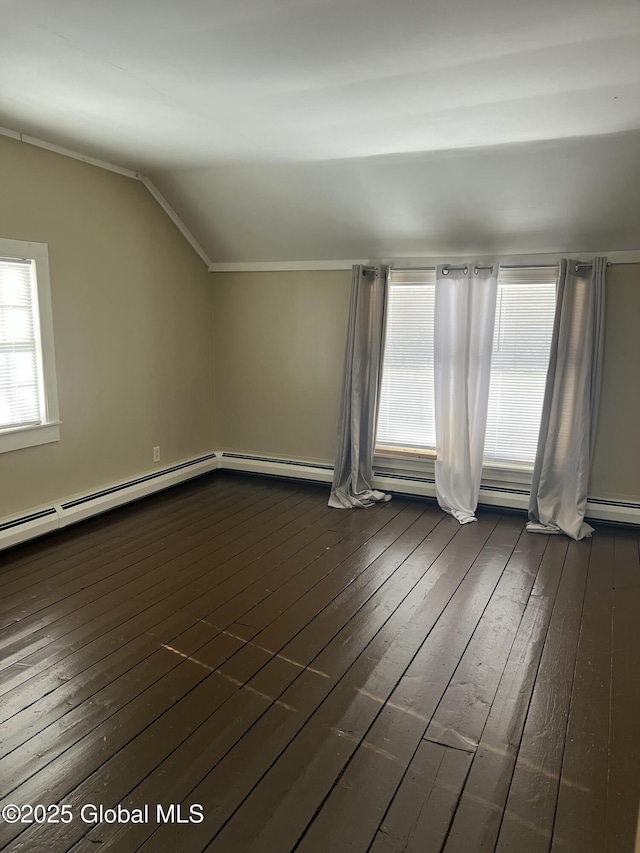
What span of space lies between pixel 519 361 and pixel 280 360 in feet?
6.51

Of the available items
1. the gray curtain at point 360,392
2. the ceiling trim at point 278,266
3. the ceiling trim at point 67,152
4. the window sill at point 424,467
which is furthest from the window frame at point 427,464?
the ceiling trim at point 67,152

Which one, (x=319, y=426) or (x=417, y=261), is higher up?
(x=417, y=261)

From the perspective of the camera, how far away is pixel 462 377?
438cm

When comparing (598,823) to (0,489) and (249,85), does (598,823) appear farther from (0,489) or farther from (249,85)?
(0,489)

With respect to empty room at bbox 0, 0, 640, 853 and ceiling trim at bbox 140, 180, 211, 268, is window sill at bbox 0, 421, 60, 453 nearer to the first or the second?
empty room at bbox 0, 0, 640, 853

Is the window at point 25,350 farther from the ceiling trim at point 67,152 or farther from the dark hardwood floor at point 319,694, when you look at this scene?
the dark hardwood floor at point 319,694

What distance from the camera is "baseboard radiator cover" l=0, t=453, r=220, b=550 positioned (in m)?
3.63

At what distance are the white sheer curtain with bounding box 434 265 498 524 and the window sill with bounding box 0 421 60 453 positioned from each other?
2694 millimetres

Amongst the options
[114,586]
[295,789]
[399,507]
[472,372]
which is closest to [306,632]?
[295,789]

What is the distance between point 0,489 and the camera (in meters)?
3.56

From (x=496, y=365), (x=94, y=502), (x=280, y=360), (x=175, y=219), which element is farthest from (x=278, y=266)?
(x=94, y=502)

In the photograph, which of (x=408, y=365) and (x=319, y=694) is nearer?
(x=319, y=694)

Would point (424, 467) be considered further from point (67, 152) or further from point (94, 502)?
point (67, 152)

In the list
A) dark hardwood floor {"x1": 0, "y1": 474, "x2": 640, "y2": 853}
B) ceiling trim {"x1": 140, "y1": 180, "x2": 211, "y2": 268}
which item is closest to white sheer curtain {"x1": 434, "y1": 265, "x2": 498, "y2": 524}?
dark hardwood floor {"x1": 0, "y1": 474, "x2": 640, "y2": 853}
